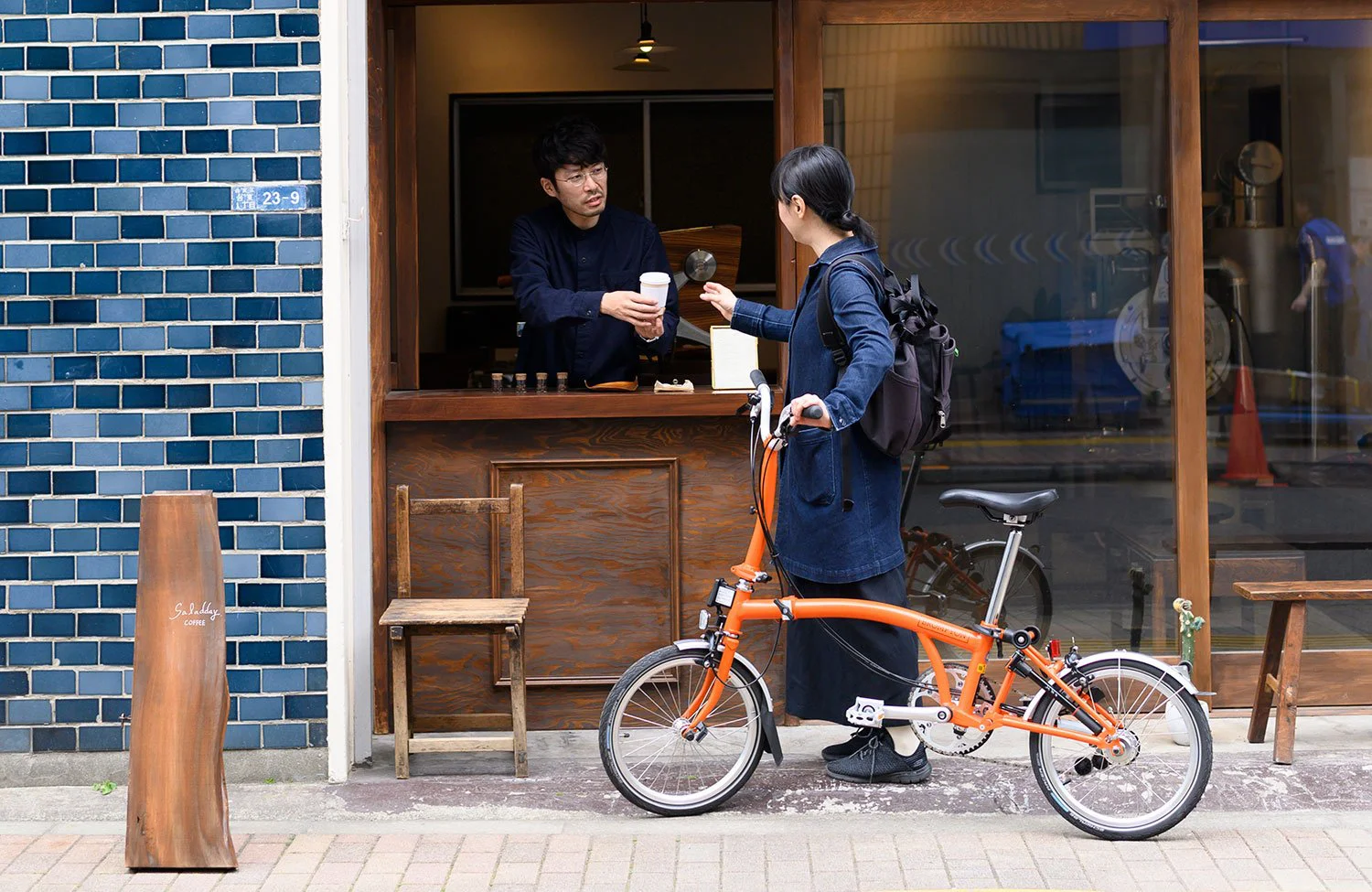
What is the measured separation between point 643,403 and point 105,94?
2.12m

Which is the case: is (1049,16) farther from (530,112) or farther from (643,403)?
(530,112)

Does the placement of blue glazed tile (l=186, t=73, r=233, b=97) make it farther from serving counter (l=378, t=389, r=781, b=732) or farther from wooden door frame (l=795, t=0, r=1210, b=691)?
A: wooden door frame (l=795, t=0, r=1210, b=691)

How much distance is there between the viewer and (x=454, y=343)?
10188 millimetres

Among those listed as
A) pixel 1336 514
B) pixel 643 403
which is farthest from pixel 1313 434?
pixel 643 403

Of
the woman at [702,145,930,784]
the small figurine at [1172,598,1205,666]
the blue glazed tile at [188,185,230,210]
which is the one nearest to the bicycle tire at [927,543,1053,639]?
the small figurine at [1172,598,1205,666]

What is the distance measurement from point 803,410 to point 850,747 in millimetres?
1493

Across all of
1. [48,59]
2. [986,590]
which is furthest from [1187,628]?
[48,59]

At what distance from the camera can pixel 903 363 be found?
5105 mm

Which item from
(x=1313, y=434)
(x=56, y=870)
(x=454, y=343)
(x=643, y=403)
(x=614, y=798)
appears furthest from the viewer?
(x=454, y=343)

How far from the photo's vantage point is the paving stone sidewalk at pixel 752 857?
15.0 ft

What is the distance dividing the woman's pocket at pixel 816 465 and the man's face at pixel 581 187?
5.03 feet

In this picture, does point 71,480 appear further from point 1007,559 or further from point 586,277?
point 1007,559

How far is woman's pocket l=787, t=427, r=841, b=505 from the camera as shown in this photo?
5207 millimetres

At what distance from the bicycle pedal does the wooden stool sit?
114 cm
